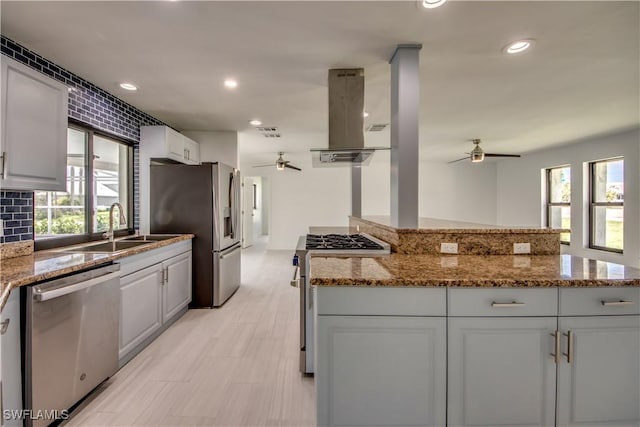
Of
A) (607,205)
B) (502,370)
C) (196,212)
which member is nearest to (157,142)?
(196,212)

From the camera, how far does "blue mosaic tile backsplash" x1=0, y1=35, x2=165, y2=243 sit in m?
2.12

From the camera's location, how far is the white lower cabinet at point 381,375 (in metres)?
1.35

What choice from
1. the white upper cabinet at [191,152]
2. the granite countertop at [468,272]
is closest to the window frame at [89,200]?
the white upper cabinet at [191,152]

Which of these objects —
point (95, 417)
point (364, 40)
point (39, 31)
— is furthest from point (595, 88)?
point (95, 417)

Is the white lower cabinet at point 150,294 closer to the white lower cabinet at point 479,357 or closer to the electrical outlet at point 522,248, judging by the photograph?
the white lower cabinet at point 479,357

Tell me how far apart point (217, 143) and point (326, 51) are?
9.62 ft

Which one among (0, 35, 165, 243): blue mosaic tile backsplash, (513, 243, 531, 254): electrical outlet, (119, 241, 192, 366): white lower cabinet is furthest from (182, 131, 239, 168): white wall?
(513, 243, 531, 254): electrical outlet

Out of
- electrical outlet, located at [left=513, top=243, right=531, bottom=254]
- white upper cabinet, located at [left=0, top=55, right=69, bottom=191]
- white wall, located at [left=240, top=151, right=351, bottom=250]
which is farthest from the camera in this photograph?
white wall, located at [left=240, top=151, right=351, bottom=250]

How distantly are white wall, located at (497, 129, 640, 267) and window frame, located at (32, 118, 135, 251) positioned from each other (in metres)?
6.88

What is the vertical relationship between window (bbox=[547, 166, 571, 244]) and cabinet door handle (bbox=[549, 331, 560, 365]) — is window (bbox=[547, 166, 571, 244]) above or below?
above

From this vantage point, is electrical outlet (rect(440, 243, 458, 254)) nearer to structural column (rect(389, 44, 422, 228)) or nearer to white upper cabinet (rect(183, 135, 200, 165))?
structural column (rect(389, 44, 422, 228))

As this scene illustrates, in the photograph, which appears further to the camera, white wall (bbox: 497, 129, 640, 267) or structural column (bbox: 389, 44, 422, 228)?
white wall (bbox: 497, 129, 640, 267)

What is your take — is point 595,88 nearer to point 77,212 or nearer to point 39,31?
point 39,31

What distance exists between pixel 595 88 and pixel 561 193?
13.4 ft
